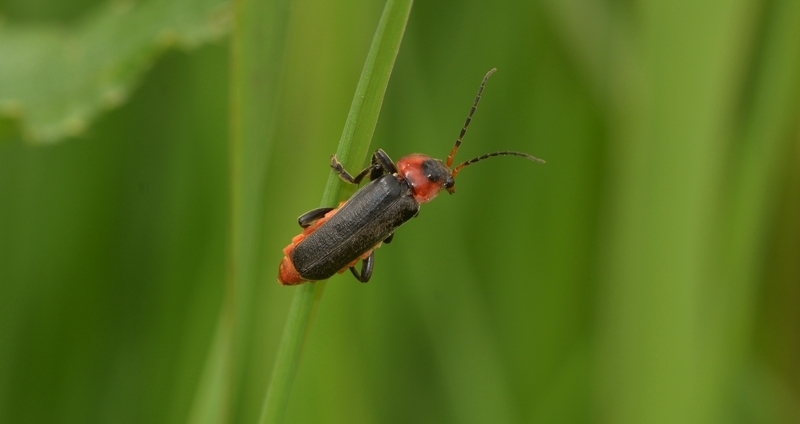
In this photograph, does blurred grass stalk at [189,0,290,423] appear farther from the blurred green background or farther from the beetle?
the beetle

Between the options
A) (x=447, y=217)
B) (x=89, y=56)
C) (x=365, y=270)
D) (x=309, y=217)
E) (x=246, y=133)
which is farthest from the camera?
(x=447, y=217)

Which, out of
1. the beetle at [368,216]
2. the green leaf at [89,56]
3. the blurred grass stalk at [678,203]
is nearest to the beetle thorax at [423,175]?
the beetle at [368,216]

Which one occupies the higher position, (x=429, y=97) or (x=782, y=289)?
(x=429, y=97)

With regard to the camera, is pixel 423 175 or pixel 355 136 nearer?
pixel 355 136

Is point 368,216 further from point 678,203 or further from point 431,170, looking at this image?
point 678,203

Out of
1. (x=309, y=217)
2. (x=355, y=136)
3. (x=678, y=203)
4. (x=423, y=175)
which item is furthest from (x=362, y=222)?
(x=678, y=203)

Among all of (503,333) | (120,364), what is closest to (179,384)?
(120,364)

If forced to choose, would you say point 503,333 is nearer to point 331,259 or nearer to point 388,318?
point 388,318

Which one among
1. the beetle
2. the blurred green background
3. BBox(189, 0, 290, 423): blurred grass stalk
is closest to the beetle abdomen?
the beetle
